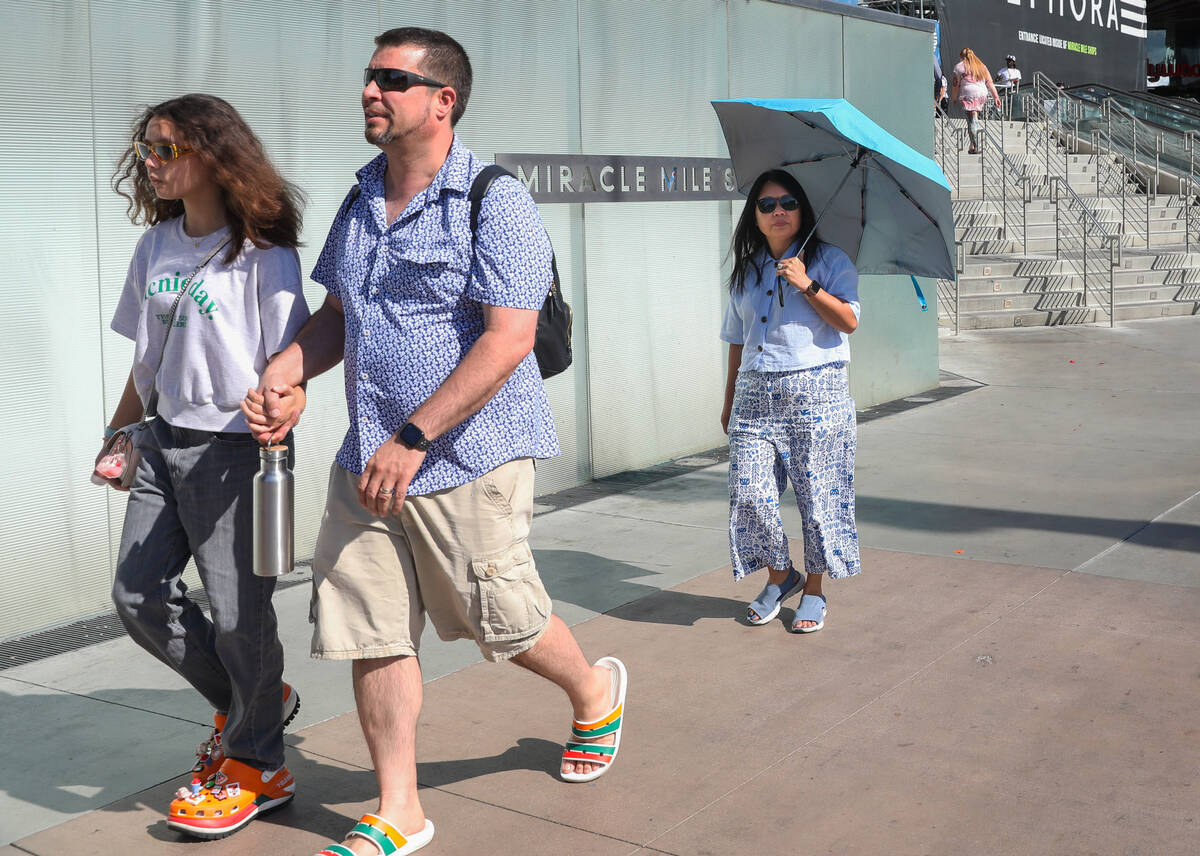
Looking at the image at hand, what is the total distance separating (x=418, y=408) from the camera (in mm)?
3000

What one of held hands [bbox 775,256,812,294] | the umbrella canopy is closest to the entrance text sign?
the umbrella canopy

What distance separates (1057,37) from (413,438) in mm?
28787

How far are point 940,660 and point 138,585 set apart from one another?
2.67 metres

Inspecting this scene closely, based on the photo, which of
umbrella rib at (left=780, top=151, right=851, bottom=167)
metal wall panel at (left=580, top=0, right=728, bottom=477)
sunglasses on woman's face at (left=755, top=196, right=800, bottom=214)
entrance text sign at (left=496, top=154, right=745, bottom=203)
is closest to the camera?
sunglasses on woman's face at (left=755, top=196, right=800, bottom=214)

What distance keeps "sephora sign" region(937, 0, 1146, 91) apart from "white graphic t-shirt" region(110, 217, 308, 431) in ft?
77.0

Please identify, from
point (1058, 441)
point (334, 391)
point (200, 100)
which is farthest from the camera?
point (1058, 441)

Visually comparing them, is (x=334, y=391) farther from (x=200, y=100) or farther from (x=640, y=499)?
(x=200, y=100)

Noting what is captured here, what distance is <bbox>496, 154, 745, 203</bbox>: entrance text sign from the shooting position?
23.4 ft

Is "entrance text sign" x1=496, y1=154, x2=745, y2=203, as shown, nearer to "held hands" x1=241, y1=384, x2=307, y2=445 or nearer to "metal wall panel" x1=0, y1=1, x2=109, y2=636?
"metal wall panel" x1=0, y1=1, x2=109, y2=636

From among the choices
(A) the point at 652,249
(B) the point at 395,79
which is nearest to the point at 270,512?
(B) the point at 395,79

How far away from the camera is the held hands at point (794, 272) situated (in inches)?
184

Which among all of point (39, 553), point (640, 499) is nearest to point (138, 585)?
point (39, 553)

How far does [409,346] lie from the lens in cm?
304

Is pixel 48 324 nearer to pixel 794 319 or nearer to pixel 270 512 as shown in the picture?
pixel 270 512
